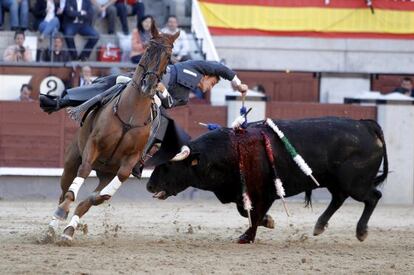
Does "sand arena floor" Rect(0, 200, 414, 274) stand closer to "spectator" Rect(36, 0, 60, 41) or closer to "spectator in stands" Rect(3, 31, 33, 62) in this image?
"spectator in stands" Rect(3, 31, 33, 62)

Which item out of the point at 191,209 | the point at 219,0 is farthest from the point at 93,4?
the point at 191,209

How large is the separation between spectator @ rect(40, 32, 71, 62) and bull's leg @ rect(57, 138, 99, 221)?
662 centimetres

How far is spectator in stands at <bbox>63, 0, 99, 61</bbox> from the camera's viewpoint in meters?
15.3

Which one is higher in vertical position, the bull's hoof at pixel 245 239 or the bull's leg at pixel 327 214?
the bull's leg at pixel 327 214

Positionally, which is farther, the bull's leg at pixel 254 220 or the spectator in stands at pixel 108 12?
the spectator in stands at pixel 108 12

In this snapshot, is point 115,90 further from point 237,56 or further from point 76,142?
point 237,56

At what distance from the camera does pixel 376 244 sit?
9.62m

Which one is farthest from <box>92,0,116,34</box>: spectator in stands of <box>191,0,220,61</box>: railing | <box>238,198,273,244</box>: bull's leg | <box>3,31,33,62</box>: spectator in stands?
<box>238,198,273,244</box>: bull's leg

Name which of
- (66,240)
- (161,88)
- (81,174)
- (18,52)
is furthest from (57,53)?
(66,240)

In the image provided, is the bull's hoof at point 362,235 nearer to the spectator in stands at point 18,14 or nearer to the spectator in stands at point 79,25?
the spectator in stands at point 79,25

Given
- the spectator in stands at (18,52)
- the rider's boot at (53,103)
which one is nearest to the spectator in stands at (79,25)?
the spectator in stands at (18,52)

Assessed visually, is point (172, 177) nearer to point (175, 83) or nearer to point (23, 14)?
point (175, 83)

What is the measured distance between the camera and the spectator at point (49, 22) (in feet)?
50.0

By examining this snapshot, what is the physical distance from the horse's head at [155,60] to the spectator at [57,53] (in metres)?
6.94
